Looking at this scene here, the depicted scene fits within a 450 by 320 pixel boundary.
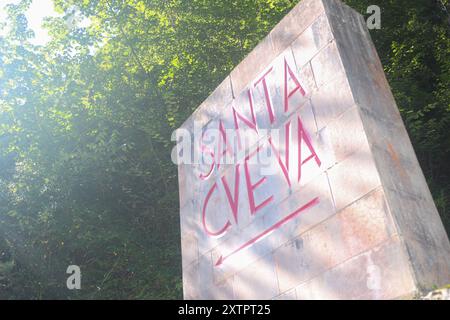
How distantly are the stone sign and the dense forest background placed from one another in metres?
5.30

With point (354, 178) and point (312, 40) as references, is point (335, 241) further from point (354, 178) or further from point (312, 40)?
point (312, 40)

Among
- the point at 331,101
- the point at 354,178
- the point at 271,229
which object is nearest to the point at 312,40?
the point at 331,101

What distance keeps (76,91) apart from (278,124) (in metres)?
9.35

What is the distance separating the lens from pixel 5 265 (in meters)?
10.2

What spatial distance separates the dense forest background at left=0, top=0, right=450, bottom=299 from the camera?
1125cm

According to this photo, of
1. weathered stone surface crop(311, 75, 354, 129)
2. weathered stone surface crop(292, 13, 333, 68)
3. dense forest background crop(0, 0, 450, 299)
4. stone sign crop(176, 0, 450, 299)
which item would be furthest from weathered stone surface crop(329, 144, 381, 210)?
dense forest background crop(0, 0, 450, 299)

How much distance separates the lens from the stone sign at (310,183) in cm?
390

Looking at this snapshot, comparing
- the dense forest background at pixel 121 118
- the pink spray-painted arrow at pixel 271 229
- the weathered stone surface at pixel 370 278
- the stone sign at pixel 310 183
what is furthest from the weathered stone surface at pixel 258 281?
the dense forest background at pixel 121 118

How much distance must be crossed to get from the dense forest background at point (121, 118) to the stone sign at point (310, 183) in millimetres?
5297

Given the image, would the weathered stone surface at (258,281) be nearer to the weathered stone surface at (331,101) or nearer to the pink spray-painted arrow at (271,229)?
the pink spray-painted arrow at (271,229)

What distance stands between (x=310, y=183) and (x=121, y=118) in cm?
966

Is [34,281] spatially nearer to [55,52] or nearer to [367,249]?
[55,52]

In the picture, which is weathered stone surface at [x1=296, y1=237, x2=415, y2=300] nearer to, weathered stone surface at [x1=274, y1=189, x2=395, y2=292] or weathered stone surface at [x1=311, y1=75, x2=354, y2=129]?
weathered stone surface at [x1=274, y1=189, x2=395, y2=292]

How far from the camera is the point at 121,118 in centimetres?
1350
